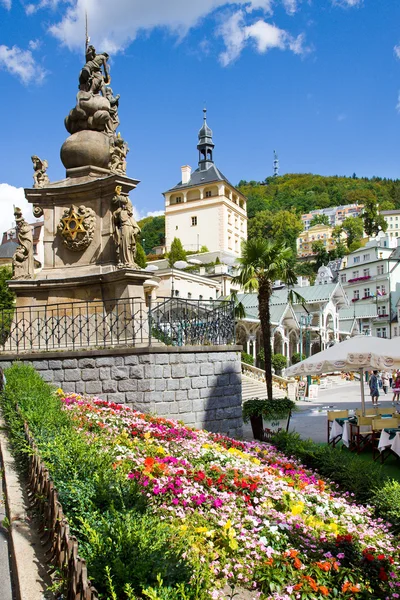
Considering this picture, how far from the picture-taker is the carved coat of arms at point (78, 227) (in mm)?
14781

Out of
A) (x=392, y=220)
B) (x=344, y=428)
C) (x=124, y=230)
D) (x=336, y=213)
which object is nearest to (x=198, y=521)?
(x=124, y=230)

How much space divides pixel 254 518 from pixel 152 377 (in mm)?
6019

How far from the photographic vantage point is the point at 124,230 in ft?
45.7

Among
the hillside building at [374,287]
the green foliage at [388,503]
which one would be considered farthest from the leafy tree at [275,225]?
the green foliage at [388,503]

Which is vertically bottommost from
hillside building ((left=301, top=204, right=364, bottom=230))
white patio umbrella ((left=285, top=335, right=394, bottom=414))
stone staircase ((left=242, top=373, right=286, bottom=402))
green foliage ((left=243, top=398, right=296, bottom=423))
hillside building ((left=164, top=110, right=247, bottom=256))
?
stone staircase ((left=242, top=373, right=286, bottom=402))

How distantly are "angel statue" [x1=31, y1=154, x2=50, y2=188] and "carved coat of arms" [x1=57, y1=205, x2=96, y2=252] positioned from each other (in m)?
1.26

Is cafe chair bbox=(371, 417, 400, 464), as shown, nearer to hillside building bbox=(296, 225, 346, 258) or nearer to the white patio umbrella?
the white patio umbrella

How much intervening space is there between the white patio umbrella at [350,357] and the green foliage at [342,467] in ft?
10.6

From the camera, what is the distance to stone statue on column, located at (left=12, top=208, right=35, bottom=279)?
14688 mm

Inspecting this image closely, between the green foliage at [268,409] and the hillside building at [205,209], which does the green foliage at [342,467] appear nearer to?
the green foliage at [268,409]

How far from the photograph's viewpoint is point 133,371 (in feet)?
40.1

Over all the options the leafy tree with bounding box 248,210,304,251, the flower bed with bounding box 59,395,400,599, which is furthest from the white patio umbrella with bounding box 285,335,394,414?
the leafy tree with bounding box 248,210,304,251

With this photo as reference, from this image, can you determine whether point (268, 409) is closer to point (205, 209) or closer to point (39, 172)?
point (39, 172)

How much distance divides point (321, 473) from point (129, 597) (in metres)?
7.27
